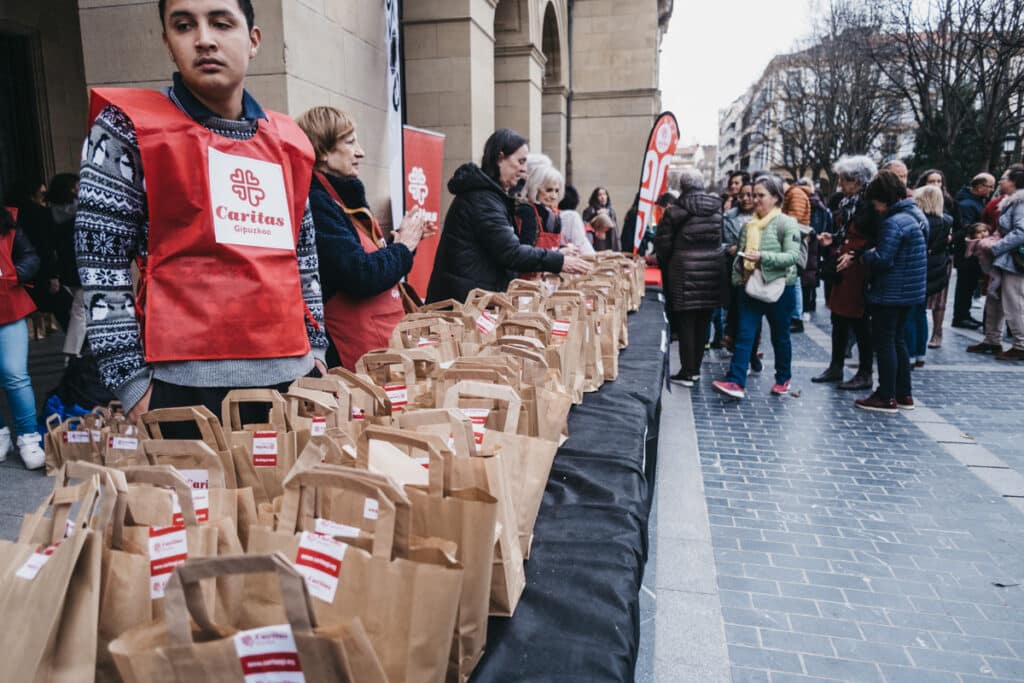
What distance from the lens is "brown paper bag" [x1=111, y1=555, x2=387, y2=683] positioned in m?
0.83

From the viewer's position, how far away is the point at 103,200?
5.12 feet

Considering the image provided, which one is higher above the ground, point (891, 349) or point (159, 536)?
point (159, 536)

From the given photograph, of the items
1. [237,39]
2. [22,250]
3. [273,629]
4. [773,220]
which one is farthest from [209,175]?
[773,220]

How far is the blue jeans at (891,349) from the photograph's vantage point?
18.2 ft

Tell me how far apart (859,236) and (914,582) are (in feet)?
12.1

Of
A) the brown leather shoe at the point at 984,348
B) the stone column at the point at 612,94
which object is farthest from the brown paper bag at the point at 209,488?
the stone column at the point at 612,94

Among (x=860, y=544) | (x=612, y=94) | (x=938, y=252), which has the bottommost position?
(x=860, y=544)

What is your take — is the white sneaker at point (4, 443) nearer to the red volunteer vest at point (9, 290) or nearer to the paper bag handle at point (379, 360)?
the red volunteer vest at point (9, 290)

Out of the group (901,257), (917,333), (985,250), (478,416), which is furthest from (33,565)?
(985,250)

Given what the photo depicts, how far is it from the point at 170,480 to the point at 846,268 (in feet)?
20.8

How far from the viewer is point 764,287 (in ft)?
19.2

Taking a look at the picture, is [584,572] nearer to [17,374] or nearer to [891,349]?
[17,374]

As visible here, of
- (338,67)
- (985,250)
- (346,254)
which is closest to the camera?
(346,254)

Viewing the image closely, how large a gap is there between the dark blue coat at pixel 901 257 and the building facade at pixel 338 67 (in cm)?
418
